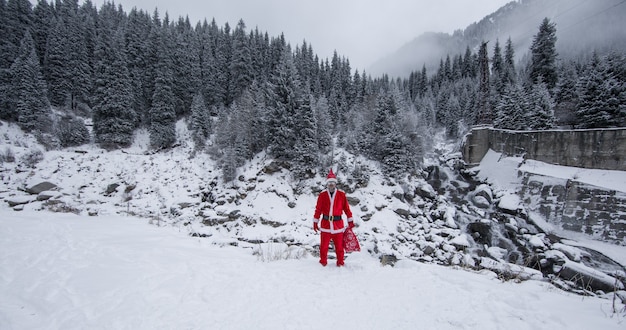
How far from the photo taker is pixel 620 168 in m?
12.8

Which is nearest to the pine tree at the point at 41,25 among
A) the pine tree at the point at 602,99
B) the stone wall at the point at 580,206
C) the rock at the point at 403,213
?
the rock at the point at 403,213

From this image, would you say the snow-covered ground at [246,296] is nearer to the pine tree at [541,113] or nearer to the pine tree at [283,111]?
the pine tree at [283,111]

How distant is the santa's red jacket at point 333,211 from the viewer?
5.12 m

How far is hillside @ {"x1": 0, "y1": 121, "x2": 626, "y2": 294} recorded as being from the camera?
1202 centimetres

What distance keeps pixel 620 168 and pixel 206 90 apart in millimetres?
37979

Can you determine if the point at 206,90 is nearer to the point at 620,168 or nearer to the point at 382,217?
the point at 382,217

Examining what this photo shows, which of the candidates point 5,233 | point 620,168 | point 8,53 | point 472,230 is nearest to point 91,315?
point 5,233

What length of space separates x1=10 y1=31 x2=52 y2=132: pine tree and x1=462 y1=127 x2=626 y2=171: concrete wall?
37.6 metres

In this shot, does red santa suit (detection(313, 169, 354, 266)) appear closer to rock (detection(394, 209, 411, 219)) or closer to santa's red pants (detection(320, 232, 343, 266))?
Answer: santa's red pants (detection(320, 232, 343, 266))

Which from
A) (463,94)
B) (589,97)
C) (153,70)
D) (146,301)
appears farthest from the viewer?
(463,94)

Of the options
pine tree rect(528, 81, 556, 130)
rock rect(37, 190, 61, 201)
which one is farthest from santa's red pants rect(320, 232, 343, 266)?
pine tree rect(528, 81, 556, 130)

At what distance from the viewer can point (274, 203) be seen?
51.0 ft

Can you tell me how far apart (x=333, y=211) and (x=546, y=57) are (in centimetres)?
4224

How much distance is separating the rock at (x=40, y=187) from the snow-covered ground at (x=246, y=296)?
12.7 m
